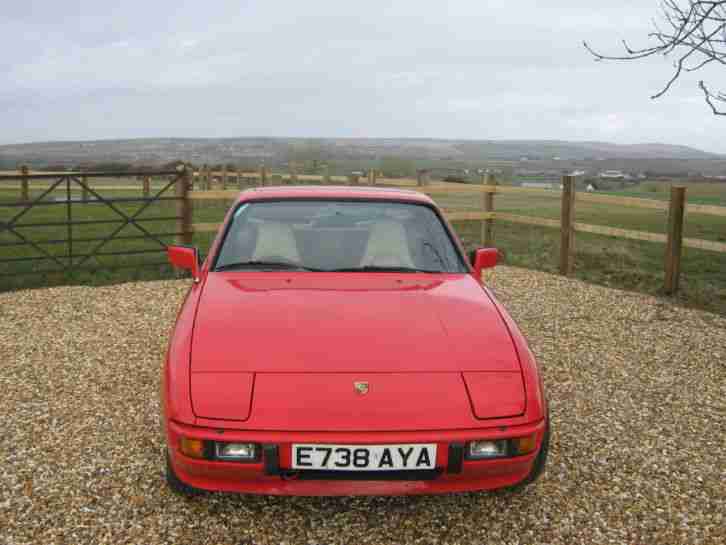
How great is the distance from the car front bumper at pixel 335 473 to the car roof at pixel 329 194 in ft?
5.94

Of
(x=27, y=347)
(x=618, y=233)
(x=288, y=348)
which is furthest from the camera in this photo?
(x=618, y=233)

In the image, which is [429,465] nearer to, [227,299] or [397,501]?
[397,501]

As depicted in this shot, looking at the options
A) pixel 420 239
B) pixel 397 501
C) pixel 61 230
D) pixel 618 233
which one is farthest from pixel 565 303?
pixel 61 230

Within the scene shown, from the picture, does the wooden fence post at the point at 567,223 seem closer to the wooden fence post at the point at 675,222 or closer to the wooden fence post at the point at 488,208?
the wooden fence post at the point at 675,222

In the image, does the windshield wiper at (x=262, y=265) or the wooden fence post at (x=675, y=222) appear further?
the wooden fence post at (x=675, y=222)

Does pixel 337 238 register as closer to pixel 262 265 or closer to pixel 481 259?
pixel 262 265

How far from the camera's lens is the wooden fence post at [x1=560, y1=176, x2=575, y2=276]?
30.7 feet

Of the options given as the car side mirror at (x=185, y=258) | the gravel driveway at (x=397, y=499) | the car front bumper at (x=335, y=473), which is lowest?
the gravel driveway at (x=397, y=499)

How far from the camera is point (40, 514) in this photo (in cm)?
304

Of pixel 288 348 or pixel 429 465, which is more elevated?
pixel 288 348

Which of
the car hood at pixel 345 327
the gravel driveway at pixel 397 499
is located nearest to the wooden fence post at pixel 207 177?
the gravel driveway at pixel 397 499

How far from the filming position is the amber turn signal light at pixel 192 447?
101 inches

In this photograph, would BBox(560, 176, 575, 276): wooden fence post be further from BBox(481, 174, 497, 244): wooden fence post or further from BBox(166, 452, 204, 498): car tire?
BBox(166, 452, 204, 498): car tire

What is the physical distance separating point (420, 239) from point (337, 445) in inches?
68.3
